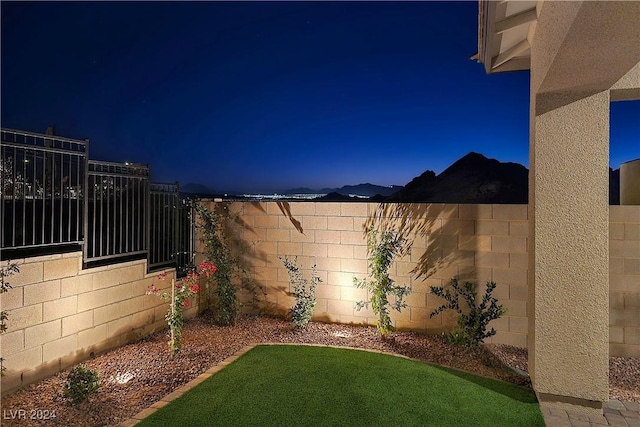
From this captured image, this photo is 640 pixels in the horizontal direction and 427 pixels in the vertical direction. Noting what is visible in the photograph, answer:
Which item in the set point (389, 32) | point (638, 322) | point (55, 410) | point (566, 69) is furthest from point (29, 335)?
point (389, 32)

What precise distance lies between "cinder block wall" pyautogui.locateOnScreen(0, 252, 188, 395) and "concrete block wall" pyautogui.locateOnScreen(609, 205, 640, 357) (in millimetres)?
5837

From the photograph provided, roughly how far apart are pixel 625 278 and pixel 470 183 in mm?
9501

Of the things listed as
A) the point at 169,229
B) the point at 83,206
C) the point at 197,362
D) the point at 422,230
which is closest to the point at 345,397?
the point at 197,362

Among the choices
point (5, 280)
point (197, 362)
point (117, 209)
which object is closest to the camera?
point (5, 280)

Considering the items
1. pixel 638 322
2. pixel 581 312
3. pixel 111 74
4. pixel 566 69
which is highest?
pixel 111 74

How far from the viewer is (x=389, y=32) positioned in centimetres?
1070

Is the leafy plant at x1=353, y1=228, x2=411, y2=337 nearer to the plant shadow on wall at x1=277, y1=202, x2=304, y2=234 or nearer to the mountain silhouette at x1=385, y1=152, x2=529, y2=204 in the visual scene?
the plant shadow on wall at x1=277, y1=202, x2=304, y2=234

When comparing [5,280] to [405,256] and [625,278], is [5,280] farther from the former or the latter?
[625,278]

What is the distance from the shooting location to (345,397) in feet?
11.2

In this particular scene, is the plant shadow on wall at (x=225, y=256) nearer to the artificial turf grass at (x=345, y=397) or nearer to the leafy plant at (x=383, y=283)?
the artificial turf grass at (x=345, y=397)

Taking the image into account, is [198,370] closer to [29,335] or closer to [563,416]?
[29,335]

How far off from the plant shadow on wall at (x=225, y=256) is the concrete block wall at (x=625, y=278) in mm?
4813

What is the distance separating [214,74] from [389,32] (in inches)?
248

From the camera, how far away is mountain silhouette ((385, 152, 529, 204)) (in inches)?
492
